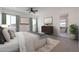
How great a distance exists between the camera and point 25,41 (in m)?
1.80

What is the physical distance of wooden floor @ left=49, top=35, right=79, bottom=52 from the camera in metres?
1.76

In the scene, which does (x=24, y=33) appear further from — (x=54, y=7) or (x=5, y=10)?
(x=54, y=7)

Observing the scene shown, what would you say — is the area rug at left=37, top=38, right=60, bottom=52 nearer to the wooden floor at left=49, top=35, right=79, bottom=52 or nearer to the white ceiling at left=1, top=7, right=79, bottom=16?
the wooden floor at left=49, top=35, right=79, bottom=52

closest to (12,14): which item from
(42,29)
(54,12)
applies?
(42,29)

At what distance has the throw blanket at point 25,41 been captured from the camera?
180 centimetres

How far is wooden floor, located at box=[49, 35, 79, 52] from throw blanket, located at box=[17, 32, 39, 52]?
39 cm

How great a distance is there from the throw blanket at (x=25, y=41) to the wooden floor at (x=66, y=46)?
394mm

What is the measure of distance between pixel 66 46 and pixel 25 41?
2.23ft

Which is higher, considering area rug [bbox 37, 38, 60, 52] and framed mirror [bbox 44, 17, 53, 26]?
framed mirror [bbox 44, 17, 53, 26]

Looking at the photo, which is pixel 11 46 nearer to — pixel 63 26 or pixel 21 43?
pixel 21 43

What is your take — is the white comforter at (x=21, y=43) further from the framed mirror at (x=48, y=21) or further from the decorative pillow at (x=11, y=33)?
the framed mirror at (x=48, y=21)

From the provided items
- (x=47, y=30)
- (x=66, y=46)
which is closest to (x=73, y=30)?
(x=66, y=46)

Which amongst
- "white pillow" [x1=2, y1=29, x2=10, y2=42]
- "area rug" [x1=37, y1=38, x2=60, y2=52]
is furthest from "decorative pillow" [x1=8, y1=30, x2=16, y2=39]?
"area rug" [x1=37, y1=38, x2=60, y2=52]
